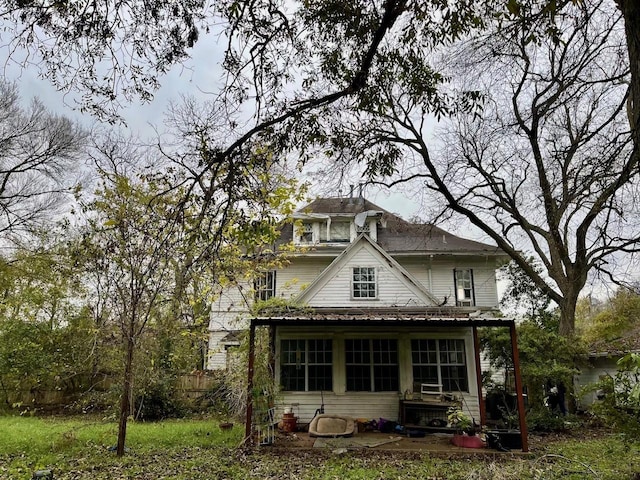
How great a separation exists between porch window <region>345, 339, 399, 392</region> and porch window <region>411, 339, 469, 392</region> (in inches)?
23.8

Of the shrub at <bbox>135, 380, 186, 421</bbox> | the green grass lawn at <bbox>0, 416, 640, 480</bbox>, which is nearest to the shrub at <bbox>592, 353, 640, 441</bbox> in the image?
the green grass lawn at <bbox>0, 416, 640, 480</bbox>

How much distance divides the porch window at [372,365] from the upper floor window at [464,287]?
6.45m

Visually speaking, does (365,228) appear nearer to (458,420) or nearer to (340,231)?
(340,231)

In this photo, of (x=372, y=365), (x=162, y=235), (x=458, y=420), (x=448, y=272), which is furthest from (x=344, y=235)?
→ (x=162, y=235)

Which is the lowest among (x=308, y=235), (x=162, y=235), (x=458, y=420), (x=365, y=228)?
(x=458, y=420)

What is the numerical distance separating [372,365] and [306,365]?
6.09ft

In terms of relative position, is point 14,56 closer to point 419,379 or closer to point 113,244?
point 113,244

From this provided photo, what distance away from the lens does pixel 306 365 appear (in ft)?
42.4

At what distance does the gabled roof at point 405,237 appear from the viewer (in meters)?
18.6

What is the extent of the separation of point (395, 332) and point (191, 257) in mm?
7797

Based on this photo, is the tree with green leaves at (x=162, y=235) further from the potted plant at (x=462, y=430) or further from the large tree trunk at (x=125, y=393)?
the potted plant at (x=462, y=430)

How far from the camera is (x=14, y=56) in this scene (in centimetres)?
422

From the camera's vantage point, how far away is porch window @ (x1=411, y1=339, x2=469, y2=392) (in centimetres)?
1238

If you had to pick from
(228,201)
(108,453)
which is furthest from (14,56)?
(108,453)
